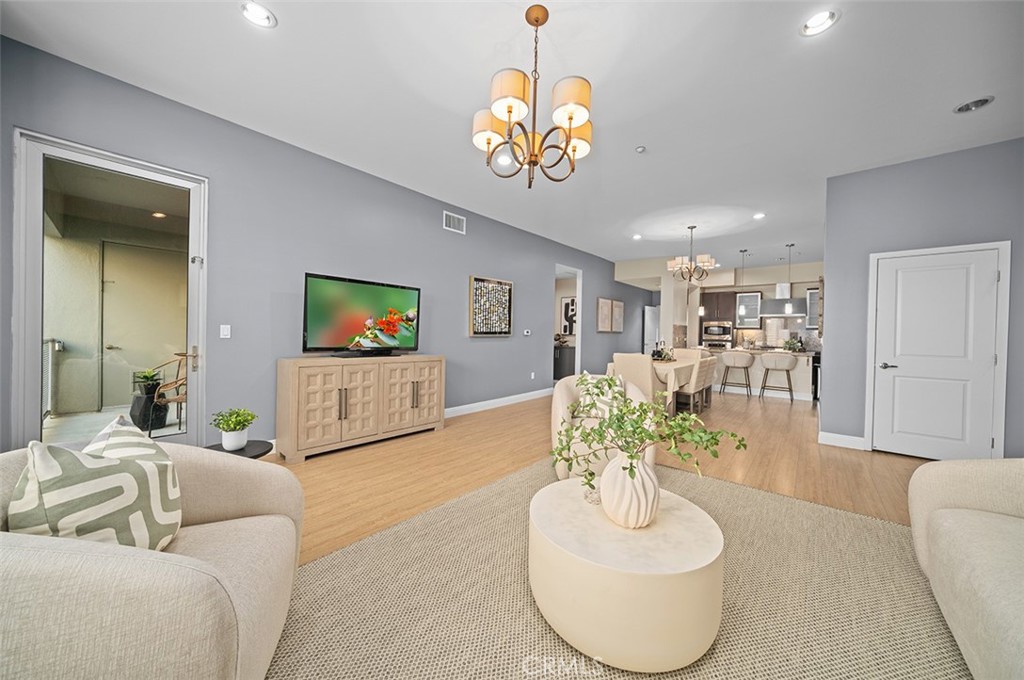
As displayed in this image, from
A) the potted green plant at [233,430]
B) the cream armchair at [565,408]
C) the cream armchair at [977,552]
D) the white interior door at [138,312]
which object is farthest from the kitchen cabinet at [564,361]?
the cream armchair at [977,552]

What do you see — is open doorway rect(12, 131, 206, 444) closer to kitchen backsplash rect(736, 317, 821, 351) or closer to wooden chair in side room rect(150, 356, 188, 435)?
wooden chair in side room rect(150, 356, 188, 435)

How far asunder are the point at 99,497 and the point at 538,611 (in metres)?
1.46

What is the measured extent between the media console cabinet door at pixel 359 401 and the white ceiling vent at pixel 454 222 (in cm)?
225

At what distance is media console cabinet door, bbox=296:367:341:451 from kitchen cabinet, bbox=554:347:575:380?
17.8 ft

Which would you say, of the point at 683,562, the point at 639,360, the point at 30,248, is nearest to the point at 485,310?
the point at 639,360

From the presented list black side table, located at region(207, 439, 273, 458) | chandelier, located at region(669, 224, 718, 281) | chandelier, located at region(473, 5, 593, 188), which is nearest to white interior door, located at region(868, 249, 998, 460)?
chandelier, located at region(669, 224, 718, 281)

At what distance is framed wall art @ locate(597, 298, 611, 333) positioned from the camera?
27.6 feet

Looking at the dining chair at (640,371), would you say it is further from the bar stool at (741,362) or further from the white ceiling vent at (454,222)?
the bar stool at (741,362)

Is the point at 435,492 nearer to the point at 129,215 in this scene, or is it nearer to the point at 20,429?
the point at 20,429

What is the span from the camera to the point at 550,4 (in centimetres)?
196

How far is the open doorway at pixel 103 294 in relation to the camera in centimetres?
242

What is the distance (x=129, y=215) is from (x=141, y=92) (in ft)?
2.89

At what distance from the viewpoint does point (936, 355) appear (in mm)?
3553


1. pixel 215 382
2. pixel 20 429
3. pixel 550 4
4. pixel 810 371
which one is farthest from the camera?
pixel 810 371
